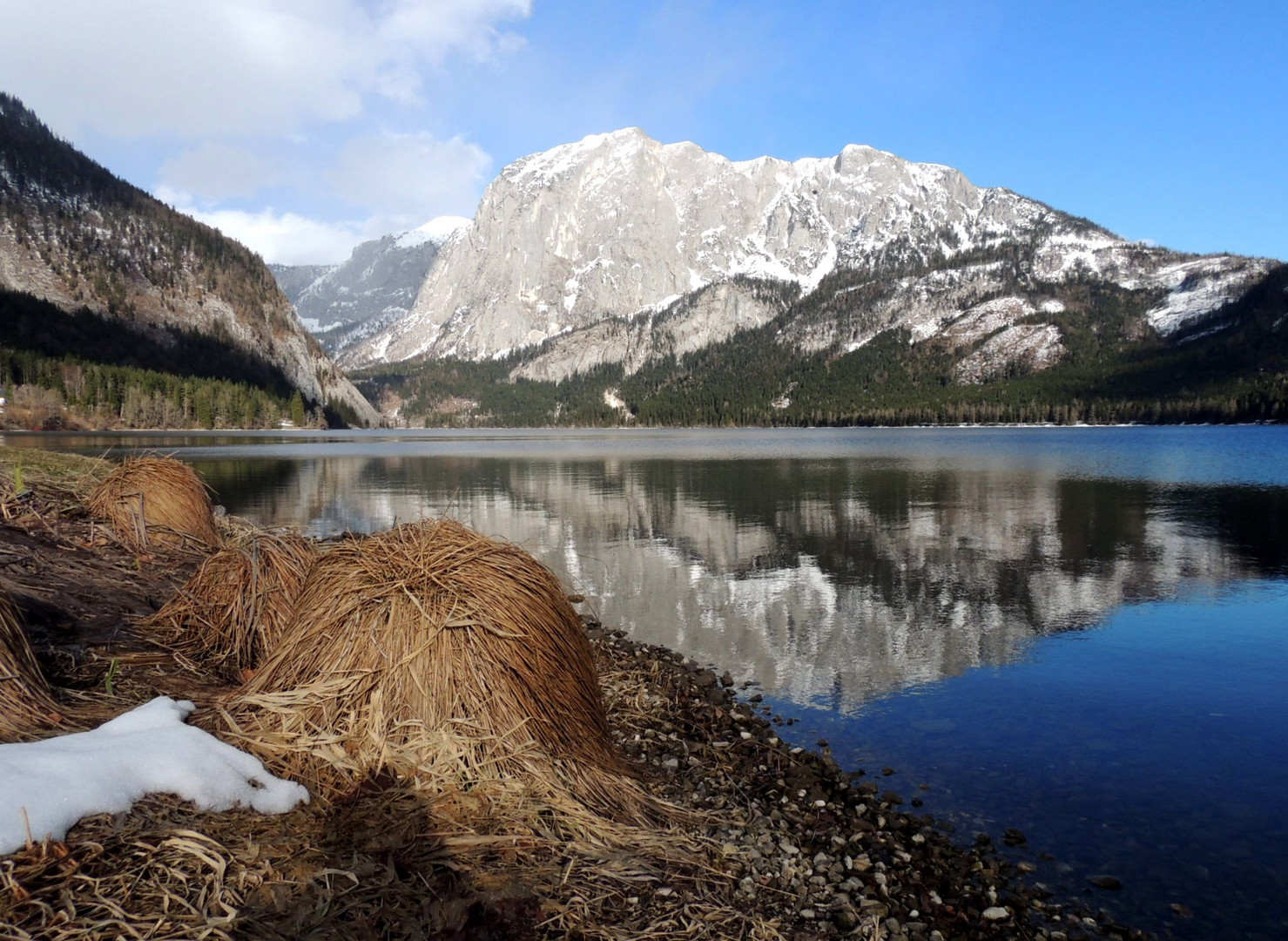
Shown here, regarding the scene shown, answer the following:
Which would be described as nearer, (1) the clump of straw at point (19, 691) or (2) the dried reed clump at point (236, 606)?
(1) the clump of straw at point (19, 691)

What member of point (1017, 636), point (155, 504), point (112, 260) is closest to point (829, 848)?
point (1017, 636)

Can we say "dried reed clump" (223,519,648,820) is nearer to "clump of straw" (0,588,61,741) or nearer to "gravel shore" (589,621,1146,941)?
"clump of straw" (0,588,61,741)

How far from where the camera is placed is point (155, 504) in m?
9.11

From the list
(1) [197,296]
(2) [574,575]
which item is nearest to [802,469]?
(2) [574,575]

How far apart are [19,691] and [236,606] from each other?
233 centimetres

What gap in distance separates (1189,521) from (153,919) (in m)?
29.7

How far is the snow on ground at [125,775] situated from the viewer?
2.36 meters

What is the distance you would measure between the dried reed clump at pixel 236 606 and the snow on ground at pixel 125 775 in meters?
Answer: 1.94

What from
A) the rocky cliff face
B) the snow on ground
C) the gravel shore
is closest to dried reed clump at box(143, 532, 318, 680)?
the snow on ground

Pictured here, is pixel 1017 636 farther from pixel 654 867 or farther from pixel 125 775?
pixel 125 775

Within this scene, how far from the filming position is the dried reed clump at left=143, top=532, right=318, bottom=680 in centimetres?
540

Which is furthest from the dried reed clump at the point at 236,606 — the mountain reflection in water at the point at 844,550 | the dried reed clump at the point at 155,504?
the dried reed clump at the point at 155,504

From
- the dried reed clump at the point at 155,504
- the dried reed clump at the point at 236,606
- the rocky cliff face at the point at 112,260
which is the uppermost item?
the rocky cliff face at the point at 112,260

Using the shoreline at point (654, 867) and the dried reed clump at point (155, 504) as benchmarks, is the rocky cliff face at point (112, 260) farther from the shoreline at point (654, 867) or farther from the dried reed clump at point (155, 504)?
the shoreline at point (654, 867)
